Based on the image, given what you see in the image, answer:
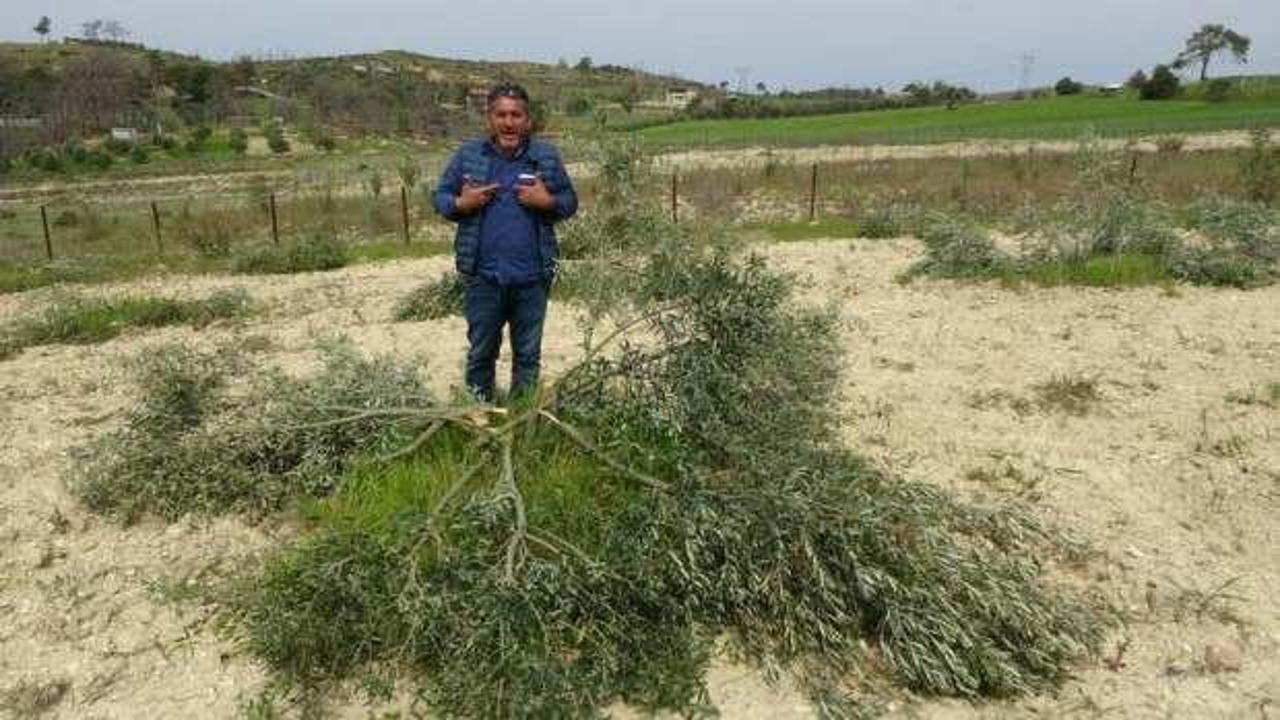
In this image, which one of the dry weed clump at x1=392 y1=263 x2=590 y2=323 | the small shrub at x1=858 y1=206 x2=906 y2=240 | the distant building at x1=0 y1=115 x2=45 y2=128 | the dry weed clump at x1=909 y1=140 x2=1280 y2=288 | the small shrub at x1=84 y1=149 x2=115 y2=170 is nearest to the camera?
the dry weed clump at x1=392 y1=263 x2=590 y2=323

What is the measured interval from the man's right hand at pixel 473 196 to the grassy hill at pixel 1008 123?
30676mm

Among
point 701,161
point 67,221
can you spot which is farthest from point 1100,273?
point 701,161

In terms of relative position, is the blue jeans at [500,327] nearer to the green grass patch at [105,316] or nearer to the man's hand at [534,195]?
the man's hand at [534,195]

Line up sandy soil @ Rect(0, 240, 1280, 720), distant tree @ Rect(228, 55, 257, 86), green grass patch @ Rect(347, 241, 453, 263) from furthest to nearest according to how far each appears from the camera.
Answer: distant tree @ Rect(228, 55, 257, 86) → green grass patch @ Rect(347, 241, 453, 263) → sandy soil @ Rect(0, 240, 1280, 720)

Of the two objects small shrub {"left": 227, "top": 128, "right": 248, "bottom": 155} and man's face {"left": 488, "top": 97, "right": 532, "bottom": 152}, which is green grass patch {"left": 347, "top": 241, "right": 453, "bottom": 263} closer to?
man's face {"left": 488, "top": 97, "right": 532, "bottom": 152}

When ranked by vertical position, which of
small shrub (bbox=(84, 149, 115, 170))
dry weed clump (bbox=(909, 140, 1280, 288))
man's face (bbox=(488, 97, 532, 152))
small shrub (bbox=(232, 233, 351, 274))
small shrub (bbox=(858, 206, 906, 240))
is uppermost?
man's face (bbox=(488, 97, 532, 152))

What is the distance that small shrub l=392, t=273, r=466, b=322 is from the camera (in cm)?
862

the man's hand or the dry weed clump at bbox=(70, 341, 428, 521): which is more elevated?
the man's hand

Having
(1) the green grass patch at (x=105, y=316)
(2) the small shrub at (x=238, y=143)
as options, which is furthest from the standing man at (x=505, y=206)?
(2) the small shrub at (x=238, y=143)

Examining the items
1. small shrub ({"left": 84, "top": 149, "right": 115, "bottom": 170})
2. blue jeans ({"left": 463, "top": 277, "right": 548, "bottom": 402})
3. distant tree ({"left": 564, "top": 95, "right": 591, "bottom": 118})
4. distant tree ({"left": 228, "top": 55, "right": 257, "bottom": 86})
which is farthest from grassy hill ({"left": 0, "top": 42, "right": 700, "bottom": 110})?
blue jeans ({"left": 463, "top": 277, "right": 548, "bottom": 402})

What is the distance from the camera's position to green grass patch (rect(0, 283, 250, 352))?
27.0ft

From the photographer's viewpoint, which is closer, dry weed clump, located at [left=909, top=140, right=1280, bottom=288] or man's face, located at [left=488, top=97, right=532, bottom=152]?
man's face, located at [left=488, top=97, right=532, bottom=152]

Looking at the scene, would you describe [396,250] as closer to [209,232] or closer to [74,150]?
[209,232]

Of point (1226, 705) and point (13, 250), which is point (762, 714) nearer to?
point (1226, 705)
